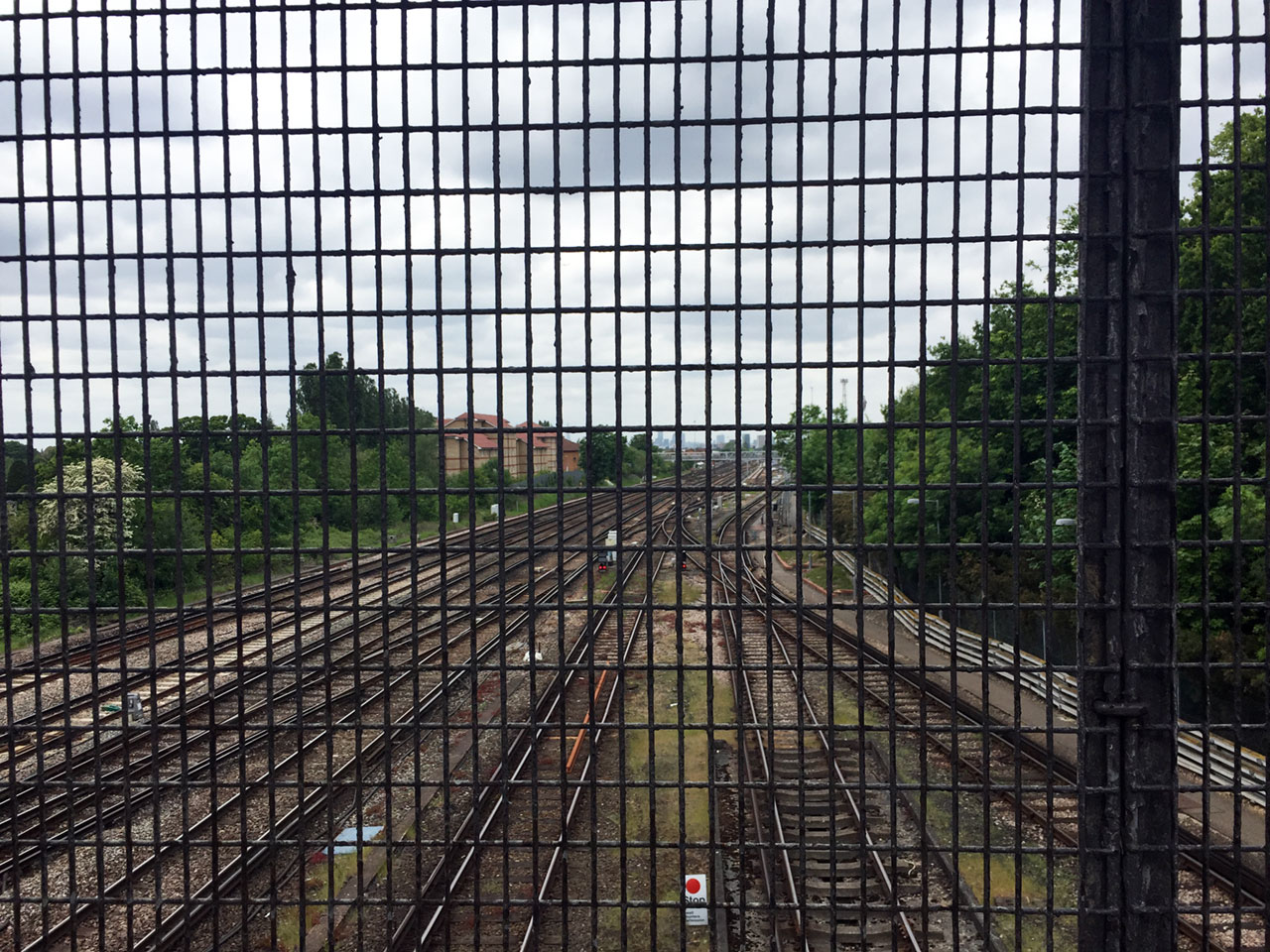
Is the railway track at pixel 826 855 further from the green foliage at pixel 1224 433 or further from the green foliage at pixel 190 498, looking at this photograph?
the green foliage at pixel 1224 433

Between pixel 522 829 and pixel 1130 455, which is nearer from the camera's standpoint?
pixel 1130 455

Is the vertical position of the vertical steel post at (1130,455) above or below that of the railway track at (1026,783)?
above

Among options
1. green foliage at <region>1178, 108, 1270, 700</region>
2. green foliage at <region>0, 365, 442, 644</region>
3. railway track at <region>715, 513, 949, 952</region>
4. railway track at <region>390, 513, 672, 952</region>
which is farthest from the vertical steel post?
green foliage at <region>1178, 108, 1270, 700</region>

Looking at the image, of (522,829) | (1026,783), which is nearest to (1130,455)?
(1026,783)

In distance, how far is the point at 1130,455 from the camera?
139 inches

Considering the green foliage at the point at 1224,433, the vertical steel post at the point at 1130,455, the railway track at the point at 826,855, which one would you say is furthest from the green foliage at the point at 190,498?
the green foliage at the point at 1224,433

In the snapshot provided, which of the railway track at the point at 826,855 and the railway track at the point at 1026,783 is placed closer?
the railway track at the point at 1026,783

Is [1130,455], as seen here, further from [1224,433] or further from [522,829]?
[1224,433]

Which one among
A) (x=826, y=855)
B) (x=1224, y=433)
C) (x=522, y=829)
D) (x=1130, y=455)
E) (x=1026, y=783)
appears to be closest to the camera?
(x=1130, y=455)

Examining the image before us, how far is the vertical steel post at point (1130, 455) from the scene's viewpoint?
3.51 meters

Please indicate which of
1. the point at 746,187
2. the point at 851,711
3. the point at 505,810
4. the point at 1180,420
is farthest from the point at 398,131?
the point at 851,711

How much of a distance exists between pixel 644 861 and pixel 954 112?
7386 mm

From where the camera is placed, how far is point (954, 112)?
3553 mm

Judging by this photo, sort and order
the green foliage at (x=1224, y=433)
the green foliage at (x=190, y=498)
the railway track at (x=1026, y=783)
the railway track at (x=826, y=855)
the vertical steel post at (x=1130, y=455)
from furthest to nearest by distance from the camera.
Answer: the green foliage at (x=1224, y=433) → the railway track at (x=826, y=855) → the green foliage at (x=190, y=498) → the vertical steel post at (x=1130, y=455) → the railway track at (x=1026, y=783)
